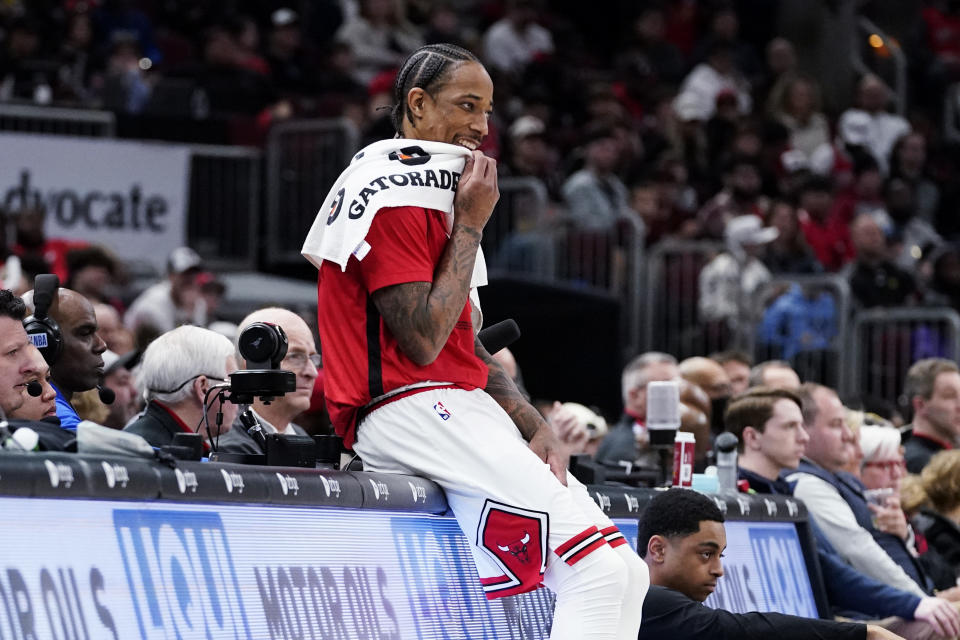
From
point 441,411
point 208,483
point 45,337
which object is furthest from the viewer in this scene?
point 45,337

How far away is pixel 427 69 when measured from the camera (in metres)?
4.25

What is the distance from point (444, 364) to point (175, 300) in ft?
22.6

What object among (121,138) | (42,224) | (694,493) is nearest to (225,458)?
(694,493)

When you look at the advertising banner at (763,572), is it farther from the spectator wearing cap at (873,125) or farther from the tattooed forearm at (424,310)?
the spectator wearing cap at (873,125)

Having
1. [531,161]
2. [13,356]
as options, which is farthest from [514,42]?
[13,356]

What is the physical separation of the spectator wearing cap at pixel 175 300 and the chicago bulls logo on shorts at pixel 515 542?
21.9ft

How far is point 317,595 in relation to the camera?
160 inches

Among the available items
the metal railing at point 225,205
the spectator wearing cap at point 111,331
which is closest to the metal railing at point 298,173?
the metal railing at point 225,205

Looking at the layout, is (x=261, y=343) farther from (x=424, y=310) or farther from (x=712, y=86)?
(x=712, y=86)

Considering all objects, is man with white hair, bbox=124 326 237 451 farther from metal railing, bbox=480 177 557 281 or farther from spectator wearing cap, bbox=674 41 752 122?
spectator wearing cap, bbox=674 41 752 122

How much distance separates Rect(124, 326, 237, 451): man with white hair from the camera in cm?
521

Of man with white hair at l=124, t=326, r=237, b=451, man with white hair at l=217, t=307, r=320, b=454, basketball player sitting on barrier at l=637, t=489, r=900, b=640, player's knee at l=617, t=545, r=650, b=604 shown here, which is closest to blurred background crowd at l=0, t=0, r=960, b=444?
man with white hair at l=217, t=307, r=320, b=454

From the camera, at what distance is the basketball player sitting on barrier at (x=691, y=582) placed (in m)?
5.15

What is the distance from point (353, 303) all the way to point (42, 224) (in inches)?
306
